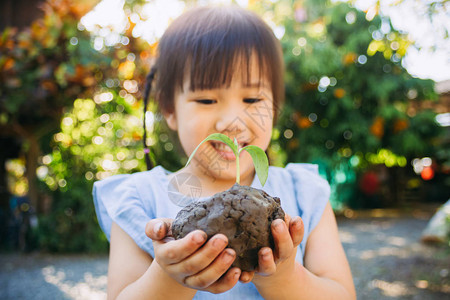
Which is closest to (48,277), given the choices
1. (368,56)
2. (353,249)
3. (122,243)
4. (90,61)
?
(90,61)

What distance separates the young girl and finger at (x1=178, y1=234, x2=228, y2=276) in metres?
0.28

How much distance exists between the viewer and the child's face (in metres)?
1.38

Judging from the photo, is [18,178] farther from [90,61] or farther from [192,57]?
[192,57]

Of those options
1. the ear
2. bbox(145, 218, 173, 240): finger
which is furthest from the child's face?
bbox(145, 218, 173, 240): finger

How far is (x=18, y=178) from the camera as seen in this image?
6.95 meters

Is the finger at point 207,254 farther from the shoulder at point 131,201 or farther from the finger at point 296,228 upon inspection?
the shoulder at point 131,201

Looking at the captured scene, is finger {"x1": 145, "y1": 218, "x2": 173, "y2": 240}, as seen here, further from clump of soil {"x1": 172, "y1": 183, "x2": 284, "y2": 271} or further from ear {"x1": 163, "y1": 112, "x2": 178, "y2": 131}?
ear {"x1": 163, "y1": 112, "x2": 178, "y2": 131}

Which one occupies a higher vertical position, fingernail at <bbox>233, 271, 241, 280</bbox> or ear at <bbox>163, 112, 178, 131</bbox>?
ear at <bbox>163, 112, 178, 131</bbox>

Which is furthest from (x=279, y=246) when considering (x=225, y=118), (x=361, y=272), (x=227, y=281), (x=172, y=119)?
(x=361, y=272)

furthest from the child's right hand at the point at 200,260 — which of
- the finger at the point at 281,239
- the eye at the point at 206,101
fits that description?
the eye at the point at 206,101

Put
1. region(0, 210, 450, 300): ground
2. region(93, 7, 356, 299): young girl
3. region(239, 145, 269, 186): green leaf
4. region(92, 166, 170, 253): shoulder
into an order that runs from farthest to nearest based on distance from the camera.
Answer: region(0, 210, 450, 300): ground
region(92, 166, 170, 253): shoulder
region(93, 7, 356, 299): young girl
region(239, 145, 269, 186): green leaf

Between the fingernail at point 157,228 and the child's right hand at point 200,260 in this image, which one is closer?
the child's right hand at point 200,260

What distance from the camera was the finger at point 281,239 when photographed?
852mm

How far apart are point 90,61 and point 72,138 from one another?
5.03 feet
